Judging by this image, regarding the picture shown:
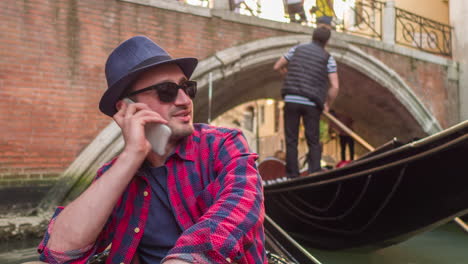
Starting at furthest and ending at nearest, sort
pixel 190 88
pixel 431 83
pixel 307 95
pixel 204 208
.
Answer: pixel 431 83
pixel 307 95
pixel 190 88
pixel 204 208

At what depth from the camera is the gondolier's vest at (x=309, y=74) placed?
11.1 ft

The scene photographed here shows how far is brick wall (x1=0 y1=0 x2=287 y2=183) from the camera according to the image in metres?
3.76

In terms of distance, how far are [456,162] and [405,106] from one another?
15.9 ft

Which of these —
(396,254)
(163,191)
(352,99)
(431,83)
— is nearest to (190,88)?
(163,191)

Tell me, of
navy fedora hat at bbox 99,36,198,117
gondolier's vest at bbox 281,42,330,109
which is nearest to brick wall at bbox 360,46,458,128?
gondolier's vest at bbox 281,42,330,109

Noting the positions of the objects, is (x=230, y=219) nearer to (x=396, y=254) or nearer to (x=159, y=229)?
(x=159, y=229)

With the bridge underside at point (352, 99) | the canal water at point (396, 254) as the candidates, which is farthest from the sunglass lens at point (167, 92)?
the bridge underside at point (352, 99)

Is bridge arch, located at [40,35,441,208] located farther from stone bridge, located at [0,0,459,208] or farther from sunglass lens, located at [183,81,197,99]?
sunglass lens, located at [183,81,197,99]

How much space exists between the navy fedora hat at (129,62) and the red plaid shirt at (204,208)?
20 cm

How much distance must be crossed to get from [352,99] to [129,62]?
269 inches

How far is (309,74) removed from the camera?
340 centimetres

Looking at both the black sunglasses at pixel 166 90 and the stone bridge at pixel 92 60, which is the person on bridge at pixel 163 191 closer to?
the black sunglasses at pixel 166 90

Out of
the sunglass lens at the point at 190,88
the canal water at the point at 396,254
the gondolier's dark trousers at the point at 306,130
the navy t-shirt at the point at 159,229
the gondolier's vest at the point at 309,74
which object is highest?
the gondolier's vest at the point at 309,74

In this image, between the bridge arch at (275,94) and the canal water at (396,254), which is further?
the bridge arch at (275,94)
